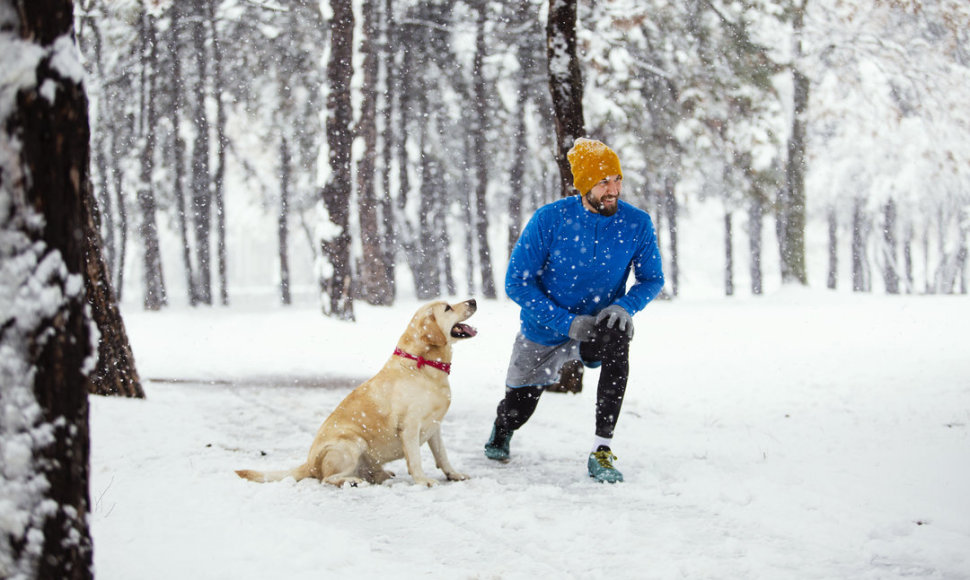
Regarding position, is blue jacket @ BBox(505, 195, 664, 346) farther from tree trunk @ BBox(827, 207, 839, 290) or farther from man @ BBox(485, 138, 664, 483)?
tree trunk @ BBox(827, 207, 839, 290)

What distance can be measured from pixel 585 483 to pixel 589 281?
1.32 meters

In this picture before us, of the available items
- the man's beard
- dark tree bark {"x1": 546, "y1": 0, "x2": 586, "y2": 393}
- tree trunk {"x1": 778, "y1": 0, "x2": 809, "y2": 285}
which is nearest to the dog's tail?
the man's beard

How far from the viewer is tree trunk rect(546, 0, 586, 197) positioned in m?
8.45

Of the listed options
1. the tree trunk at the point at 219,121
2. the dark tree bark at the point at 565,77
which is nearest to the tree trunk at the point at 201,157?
the tree trunk at the point at 219,121

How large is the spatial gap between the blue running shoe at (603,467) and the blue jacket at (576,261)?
0.81 m

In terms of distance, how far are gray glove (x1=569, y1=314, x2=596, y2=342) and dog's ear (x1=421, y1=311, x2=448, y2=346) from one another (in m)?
0.83

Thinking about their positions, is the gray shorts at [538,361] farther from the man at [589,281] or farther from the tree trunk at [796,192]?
the tree trunk at [796,192]

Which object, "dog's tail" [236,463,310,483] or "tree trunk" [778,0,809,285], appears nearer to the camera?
"dog's tail" [236,463,310,483]

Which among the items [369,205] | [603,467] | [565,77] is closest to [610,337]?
[603,467]

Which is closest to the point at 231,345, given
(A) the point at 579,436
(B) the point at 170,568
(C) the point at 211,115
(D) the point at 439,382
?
(A) the point at 579,436

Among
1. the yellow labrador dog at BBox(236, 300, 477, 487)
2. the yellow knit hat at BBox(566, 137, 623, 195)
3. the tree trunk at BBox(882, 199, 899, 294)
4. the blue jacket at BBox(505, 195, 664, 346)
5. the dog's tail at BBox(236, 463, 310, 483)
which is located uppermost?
the yellow knit hat at BBox(566, 137, 623, 195)

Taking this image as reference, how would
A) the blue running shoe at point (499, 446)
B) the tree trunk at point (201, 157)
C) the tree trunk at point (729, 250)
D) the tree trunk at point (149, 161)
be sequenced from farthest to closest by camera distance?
→ the tree trunk at point (729, 250) → the tree trunk at point (201, 157) → the tree trunk at point (149, 161) → the blue running shoe at point (499, 446)

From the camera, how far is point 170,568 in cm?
302

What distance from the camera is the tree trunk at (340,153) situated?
15195 millimetres
